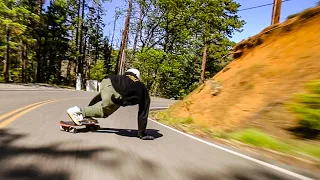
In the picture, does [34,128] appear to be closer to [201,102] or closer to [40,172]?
[40,172]

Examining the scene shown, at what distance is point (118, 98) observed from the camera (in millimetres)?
5355

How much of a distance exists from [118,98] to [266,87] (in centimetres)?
575

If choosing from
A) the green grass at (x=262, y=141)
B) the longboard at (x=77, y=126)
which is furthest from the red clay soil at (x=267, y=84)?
the longboard at (x=77, y=126)

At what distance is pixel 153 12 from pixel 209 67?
33.4 feet

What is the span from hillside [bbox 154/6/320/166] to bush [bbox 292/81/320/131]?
337 mm

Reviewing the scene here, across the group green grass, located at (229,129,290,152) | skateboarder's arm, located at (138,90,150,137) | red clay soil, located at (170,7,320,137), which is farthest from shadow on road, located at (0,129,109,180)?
red clay soil, located at (170,7,320,137)

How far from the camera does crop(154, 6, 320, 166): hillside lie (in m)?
7.51

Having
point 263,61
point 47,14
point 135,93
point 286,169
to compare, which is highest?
point 47,14

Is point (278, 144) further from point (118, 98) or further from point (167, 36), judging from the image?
point (167, 36)

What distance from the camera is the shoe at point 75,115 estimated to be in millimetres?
5492

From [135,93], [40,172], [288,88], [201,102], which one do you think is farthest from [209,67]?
[40,172]

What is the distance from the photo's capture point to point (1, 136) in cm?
447

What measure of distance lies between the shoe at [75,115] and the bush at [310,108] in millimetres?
4664

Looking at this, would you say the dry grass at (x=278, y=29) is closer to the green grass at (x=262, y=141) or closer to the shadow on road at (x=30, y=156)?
the green grass at (x=262, y=141)
